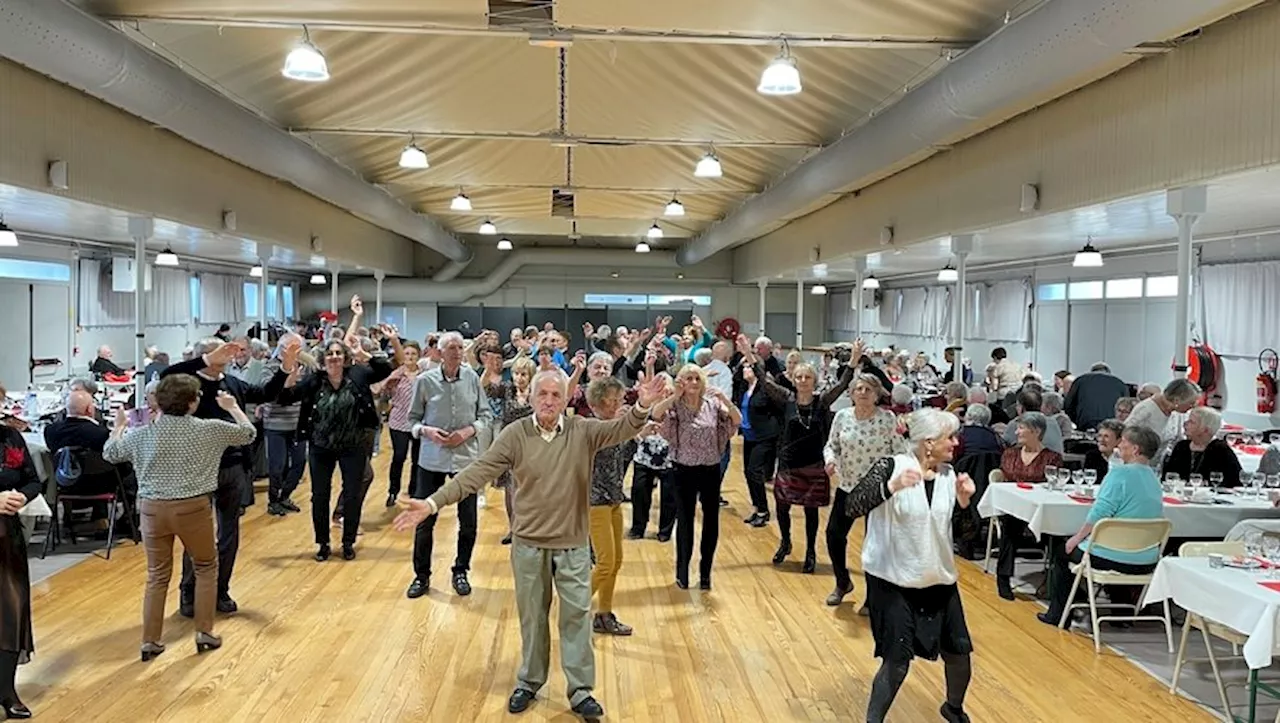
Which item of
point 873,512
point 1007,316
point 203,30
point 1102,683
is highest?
point 203,30

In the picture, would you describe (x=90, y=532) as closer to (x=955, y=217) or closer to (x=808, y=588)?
(x=808, y=588)

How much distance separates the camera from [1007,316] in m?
15.9

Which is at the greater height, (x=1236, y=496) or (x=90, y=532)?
(x=1236, y=496)

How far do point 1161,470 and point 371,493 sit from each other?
6829 mm

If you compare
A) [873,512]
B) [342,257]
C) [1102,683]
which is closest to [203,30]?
[873,512]

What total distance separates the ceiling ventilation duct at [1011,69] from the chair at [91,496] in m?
Answer: 6.16

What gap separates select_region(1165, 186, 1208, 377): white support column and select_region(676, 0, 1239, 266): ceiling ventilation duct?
103 cm

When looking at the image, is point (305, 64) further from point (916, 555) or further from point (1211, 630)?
point (1211, 630)

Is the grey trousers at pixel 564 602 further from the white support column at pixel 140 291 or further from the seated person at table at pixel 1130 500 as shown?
the white support column at pixel 140 291

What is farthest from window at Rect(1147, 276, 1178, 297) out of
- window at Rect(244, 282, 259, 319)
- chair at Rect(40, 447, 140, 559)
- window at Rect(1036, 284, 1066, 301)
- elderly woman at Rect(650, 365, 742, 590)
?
window at Rect(244, 282, 259, 319)

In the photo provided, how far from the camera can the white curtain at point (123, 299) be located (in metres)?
14.0

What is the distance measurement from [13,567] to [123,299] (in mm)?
12961

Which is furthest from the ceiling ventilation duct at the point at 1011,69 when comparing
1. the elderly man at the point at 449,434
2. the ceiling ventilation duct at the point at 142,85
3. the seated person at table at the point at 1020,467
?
the ceiling ventilation duct at the point at 142,85

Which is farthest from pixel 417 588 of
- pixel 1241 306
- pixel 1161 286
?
pixel 1161 286
